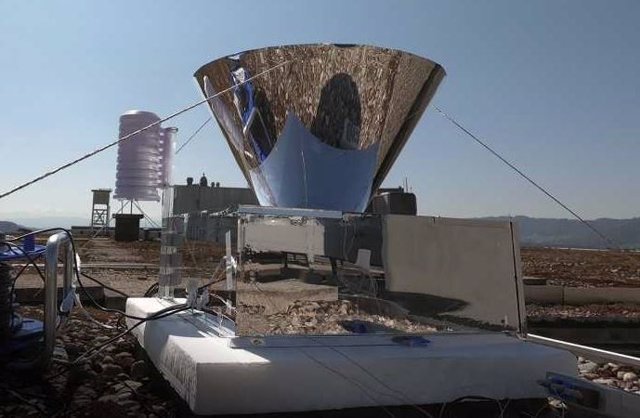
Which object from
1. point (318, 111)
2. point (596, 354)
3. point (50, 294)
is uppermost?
point (318, 111)

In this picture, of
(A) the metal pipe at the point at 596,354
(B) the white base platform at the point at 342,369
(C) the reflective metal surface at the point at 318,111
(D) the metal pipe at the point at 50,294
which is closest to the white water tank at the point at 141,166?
(C) the reflective metal surface at the point at 318,111

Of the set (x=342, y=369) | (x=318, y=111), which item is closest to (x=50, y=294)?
(x=342, y=369)

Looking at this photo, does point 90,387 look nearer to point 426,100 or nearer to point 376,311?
point 376,311

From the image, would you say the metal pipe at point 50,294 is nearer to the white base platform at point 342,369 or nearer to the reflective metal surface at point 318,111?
the white base platform at point 342,369

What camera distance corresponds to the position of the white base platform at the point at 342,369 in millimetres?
2627

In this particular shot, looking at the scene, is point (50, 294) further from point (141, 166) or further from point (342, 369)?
point (141, 166)

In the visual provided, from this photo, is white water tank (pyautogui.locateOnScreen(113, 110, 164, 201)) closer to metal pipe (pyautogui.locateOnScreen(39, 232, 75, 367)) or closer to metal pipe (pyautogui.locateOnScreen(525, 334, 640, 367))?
metal pipe (pyautogui.locateOnScreen(39, 232, 75, 367))

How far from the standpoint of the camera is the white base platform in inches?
103

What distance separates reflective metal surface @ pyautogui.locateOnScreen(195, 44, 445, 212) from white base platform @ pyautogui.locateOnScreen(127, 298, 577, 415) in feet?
3.70

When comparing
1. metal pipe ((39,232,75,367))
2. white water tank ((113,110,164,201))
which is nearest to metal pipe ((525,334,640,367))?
metal pipe ((39,232,75,367))

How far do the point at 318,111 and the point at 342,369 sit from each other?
67.0 inches

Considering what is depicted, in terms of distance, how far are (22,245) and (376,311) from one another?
7.74ft

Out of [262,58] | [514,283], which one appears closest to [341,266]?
[514,283]

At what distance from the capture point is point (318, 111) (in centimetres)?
375
